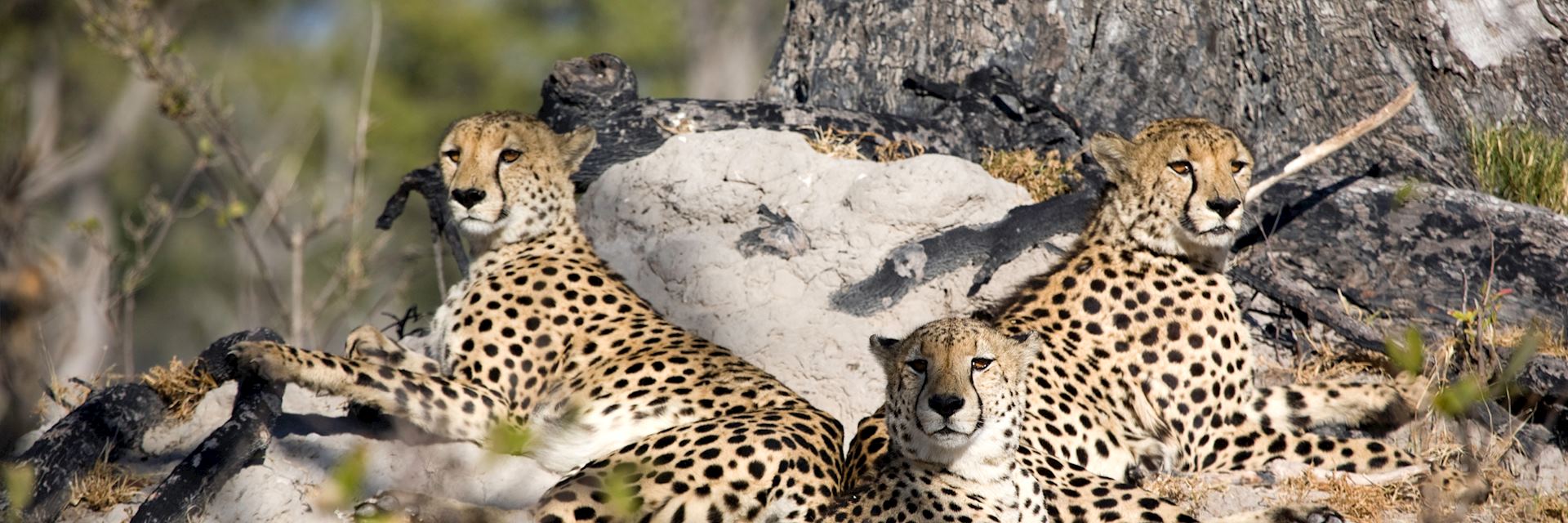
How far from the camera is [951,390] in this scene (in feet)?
13.9

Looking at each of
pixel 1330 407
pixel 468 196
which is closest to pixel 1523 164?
pixel 1330 407

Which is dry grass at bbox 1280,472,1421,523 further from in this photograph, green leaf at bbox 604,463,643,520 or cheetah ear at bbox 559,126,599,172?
cheetah ear at bbox 559,126,599,172

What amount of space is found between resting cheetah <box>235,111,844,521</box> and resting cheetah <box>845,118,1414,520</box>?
1.05 meters

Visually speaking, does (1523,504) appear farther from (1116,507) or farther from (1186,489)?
(1116,507)

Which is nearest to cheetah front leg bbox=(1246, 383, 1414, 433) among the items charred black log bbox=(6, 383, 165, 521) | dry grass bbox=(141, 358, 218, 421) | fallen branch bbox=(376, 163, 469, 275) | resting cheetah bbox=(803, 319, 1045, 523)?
resting cheetah bbox=(803, 319, 1045, 523)

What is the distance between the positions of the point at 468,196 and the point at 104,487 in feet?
5.70

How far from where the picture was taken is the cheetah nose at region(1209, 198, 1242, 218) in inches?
217

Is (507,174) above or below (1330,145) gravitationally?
below

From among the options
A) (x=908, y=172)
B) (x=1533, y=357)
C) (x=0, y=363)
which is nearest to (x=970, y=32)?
(x=908, y=172)

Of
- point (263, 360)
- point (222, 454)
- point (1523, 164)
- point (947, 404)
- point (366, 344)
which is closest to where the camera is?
point (947, 404)

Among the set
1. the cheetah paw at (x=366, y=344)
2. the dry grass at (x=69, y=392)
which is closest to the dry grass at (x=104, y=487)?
the dry grass at (x=69, y=392)

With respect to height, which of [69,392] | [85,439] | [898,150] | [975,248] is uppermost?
[898,150]

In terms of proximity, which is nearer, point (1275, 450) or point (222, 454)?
point (222, 454)

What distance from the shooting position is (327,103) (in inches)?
812
